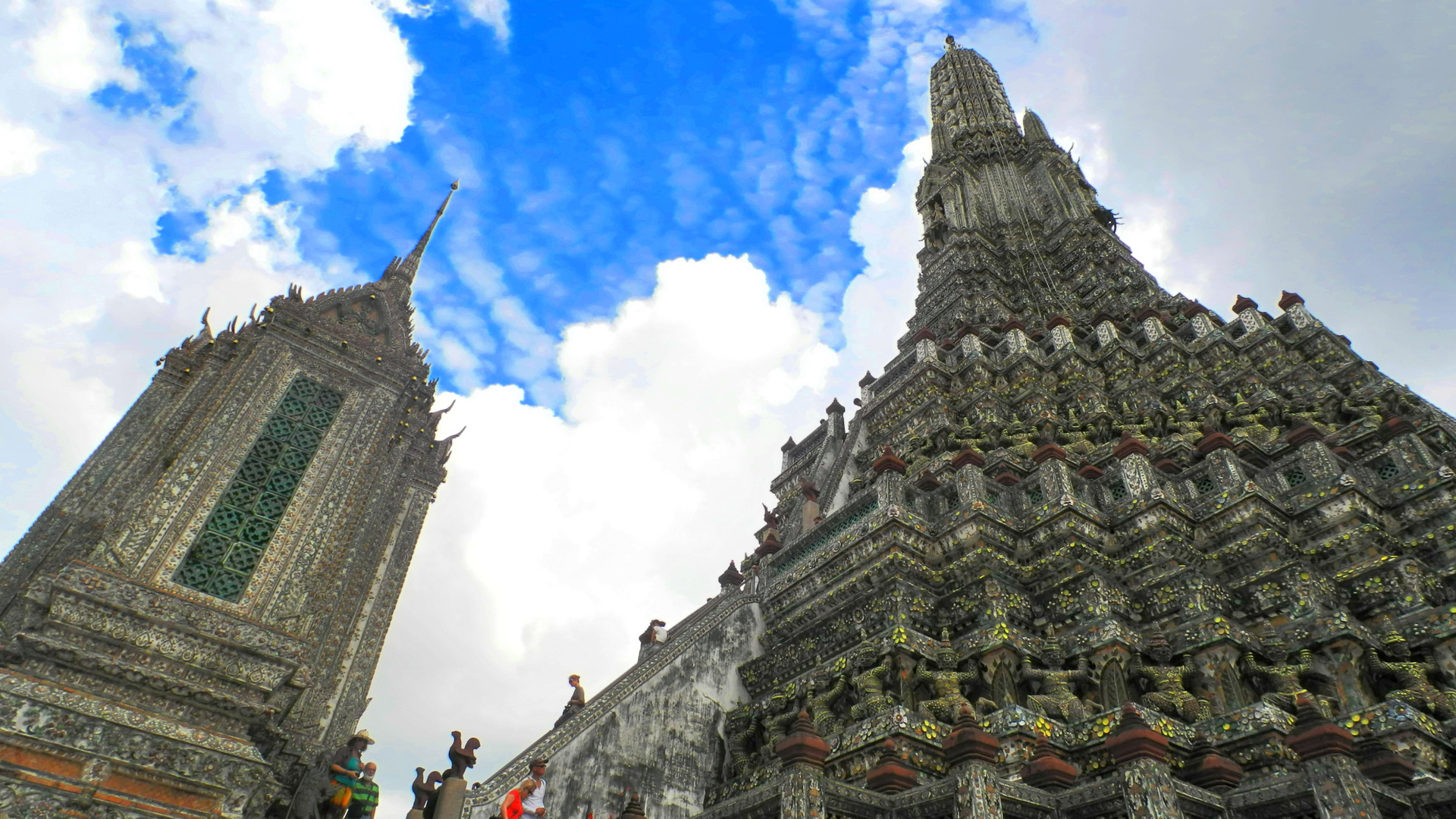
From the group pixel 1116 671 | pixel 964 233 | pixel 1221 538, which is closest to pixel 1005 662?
pixel 1116 671

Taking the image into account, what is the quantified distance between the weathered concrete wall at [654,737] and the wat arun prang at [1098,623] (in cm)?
3

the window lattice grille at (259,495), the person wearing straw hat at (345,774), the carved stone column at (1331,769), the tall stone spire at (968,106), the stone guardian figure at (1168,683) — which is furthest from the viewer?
the tall stone spire at (968,106)

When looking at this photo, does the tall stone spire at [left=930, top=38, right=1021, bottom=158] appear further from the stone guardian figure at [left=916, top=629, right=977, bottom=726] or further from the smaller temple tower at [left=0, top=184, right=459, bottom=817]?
the stone guardian figure at [left=916, top=629, right=977, bottom=726]

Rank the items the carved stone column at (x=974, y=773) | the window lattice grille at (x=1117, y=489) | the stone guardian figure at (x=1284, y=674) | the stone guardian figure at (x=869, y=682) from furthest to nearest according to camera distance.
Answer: the window lattice grille at (x=1117, y=489) → the stone guardian figure at (x=869, y=682) → the stone guardian figure at (x=1284, y=674) → the carved stone column at (x=974, y=773)

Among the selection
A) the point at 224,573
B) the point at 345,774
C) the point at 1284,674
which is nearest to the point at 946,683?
the point at 1284,674

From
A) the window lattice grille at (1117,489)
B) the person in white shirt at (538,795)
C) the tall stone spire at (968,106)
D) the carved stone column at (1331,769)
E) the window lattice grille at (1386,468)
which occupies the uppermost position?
the tall stone spire at (968,106)

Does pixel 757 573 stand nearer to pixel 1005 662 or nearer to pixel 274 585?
pixel 1005 662

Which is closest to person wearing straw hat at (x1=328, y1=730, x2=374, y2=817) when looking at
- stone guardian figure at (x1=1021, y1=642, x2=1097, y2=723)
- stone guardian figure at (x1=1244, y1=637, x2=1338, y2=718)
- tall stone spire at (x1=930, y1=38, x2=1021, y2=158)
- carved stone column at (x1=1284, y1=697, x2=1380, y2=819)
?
stone guardian figure at (x1=1021, y1=642, x2=1097, y2=723)

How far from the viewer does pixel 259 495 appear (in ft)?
40.6

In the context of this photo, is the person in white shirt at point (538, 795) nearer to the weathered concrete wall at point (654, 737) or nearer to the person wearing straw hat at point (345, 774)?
the weathered concrete wall at point (654, 737)

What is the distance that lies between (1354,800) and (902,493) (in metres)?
6.67

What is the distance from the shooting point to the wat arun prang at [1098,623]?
6.43 meters

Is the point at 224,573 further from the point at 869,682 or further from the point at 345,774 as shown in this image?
the point at 869,682

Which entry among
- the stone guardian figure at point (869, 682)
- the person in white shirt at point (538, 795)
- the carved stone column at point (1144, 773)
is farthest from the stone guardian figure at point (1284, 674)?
the person in white shirt at point (538, 795)
